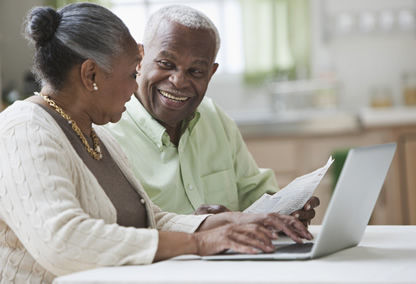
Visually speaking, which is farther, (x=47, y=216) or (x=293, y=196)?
(x=293, y=196)

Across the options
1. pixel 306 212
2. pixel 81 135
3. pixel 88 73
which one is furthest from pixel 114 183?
pixel 306 212

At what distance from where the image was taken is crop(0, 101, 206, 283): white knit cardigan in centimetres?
120

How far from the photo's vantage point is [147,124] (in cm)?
209

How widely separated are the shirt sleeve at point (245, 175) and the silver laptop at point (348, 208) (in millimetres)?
795

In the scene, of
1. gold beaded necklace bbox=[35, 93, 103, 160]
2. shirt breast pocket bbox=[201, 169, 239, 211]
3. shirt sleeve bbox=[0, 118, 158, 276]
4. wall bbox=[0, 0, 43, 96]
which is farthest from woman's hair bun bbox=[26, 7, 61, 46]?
wall bbox=[0, 0, 43, 96]

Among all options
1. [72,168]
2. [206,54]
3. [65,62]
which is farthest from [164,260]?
[206,54]

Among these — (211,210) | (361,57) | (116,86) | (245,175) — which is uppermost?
(116,86)

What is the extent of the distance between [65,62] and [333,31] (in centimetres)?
357

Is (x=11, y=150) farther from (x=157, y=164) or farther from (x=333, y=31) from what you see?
(x=333, y=31)

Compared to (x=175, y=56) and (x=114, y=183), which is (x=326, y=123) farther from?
(x=114, y=183)

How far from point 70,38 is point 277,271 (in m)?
0.65

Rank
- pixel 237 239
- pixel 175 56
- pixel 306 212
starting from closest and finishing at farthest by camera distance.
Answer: pixel 237 239 < pixel 306 212 < pixel 175 56

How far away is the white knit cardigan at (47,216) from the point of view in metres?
1.20

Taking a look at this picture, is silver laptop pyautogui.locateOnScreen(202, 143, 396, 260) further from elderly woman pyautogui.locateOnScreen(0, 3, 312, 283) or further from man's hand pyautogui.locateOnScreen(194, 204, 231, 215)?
man's hand pyautogui.locateOnScreen(194, 204, 231, 215)
